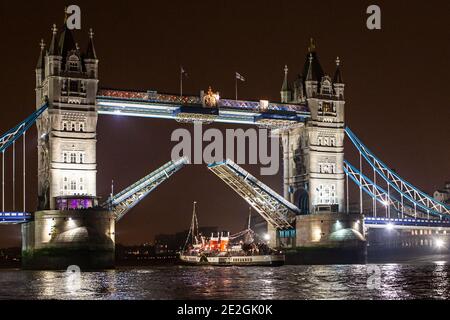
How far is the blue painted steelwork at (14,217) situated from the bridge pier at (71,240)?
171cm

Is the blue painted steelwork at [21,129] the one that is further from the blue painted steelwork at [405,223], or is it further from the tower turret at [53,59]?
the blue painted steelwork at [405,223]

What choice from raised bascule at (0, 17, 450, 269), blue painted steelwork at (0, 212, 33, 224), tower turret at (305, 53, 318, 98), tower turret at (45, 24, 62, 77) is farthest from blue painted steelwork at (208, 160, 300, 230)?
blue painted steelwork at (0, 212, 33, 224)

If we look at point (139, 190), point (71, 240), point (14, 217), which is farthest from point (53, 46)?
point (71, 240)

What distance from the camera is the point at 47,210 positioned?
81438 mm

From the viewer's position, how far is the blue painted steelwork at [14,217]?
8269 centimetres

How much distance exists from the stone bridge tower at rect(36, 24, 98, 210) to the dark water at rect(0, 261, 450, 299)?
13160 millimetres

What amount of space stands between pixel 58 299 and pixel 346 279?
848 inches

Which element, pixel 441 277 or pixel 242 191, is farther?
pixel 242 191

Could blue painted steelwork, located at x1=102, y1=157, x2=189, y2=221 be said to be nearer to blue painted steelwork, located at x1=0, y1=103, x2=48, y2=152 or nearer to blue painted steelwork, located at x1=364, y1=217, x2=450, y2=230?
blue painted steelwork, located at x1=0, y1=103, x2=48, y2=152

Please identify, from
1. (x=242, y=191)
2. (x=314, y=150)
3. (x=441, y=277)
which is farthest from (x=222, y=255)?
(x=441, y=277)

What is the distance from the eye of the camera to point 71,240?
262ft

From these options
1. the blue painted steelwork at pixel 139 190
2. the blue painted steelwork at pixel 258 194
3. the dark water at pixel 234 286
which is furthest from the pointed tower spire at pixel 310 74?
the dark water at pixel 234 286

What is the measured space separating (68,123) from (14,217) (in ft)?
28.7
